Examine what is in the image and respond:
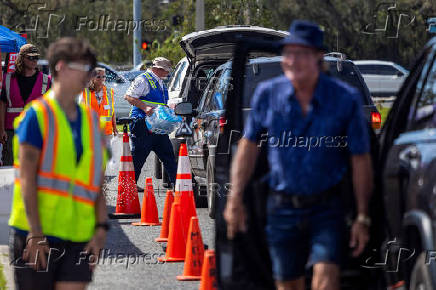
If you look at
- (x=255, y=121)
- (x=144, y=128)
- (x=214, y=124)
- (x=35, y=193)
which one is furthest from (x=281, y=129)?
(x=144, y=128)

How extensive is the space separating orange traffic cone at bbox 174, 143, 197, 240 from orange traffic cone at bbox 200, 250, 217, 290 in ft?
7.56

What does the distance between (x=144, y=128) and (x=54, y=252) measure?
8439 millimetres

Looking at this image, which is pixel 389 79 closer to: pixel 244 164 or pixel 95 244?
pixel 244 164

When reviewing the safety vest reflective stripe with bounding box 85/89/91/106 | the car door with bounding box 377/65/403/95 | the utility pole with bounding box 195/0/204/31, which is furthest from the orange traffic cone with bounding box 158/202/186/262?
the car door with bounding box 377/65/403/95

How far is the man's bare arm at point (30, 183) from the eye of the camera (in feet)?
15.9

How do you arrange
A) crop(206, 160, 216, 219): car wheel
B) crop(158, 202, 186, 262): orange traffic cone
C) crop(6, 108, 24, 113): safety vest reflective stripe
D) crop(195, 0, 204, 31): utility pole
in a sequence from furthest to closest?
crop(195, 0, 204, 31): utility pole
crop(6, 108, 24, 113): safety vest reflective stripe
crop(206, 160, 216, 219): car wheel
crop(158, 202, 186, 262): orange traffic cone

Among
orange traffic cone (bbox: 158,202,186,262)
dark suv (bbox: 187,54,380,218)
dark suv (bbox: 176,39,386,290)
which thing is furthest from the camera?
dark suv (bbox: 187,54,380,218)

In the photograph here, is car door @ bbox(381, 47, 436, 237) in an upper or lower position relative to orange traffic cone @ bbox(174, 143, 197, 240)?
upper

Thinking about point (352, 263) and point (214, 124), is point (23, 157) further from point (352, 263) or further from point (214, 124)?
point (214, 124)

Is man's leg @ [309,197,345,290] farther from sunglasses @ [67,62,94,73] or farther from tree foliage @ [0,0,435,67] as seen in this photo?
tree foliage @ [0,0,435,67]

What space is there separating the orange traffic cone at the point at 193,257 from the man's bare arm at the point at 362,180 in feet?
9.98

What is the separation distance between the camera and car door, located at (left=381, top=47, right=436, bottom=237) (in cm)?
524

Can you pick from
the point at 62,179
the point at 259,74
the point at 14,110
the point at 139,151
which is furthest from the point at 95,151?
the point at 139,151
